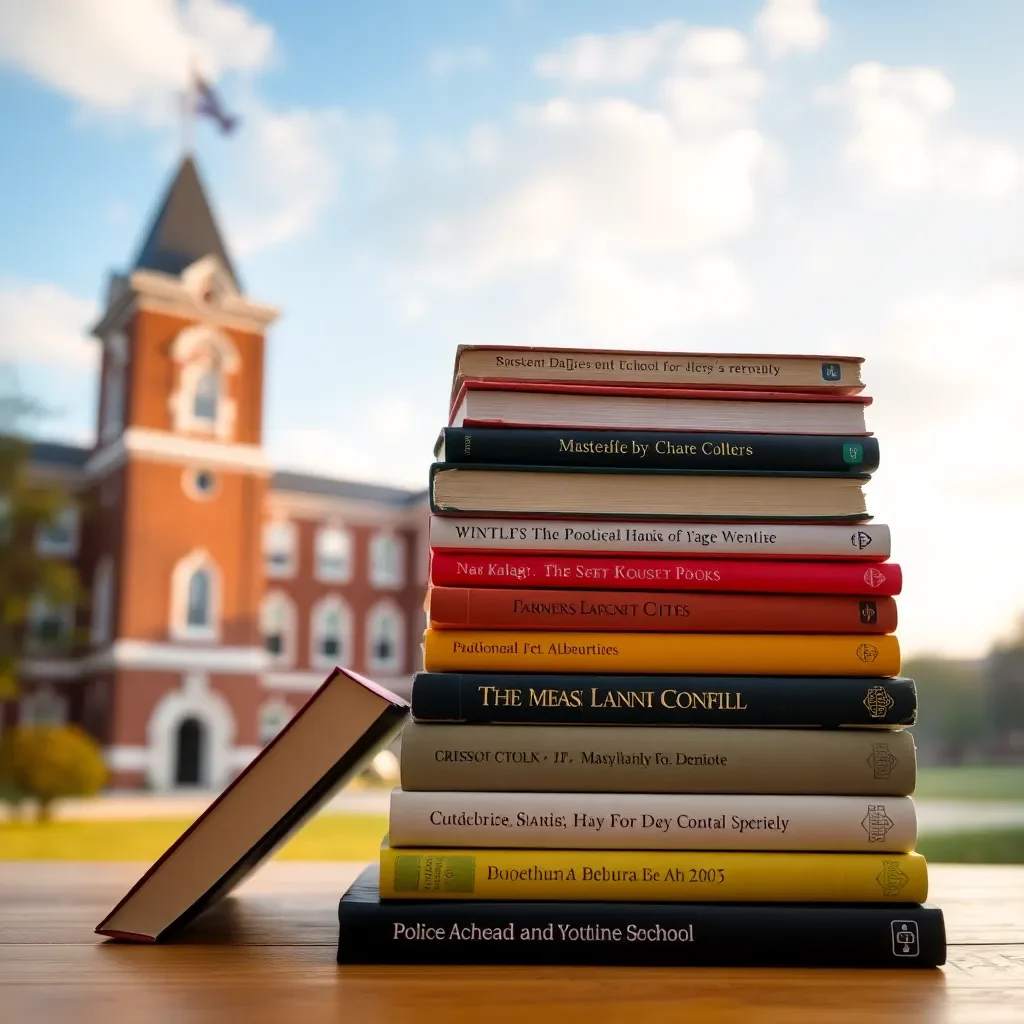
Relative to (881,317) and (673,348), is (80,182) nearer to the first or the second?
(881,317)

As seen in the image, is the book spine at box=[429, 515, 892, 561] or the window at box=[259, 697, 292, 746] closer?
the book spine at box=[429, 515, 892, 561]

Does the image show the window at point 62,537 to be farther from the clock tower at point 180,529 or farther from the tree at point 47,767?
the tree at point 47,767

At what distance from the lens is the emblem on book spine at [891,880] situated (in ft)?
2.30

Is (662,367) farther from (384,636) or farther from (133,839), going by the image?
(384,636)

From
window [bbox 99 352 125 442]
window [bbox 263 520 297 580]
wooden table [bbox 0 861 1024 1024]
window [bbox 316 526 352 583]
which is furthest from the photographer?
window [bbox 316 526 352 583]

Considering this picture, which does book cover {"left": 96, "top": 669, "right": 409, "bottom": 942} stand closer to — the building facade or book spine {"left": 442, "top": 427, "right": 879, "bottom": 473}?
book spine {"left": 442, "top": 427, "right": 879, "bottom": 473}

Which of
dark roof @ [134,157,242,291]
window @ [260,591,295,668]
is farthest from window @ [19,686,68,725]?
dark roof @ [134,157,242,291]

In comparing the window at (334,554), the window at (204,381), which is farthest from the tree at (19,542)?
the window at (334,554)

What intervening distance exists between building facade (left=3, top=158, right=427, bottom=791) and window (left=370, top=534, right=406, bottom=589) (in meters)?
1.83

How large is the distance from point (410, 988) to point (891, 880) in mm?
328

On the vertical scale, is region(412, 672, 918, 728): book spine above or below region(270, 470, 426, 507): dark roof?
below

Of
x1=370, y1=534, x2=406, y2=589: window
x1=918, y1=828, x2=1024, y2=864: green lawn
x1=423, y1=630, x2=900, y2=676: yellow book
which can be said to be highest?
x1=370, y1=534, x2=406, y2=589: window

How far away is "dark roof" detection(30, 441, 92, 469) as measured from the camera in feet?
47.3

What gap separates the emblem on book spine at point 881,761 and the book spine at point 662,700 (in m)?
0.02
